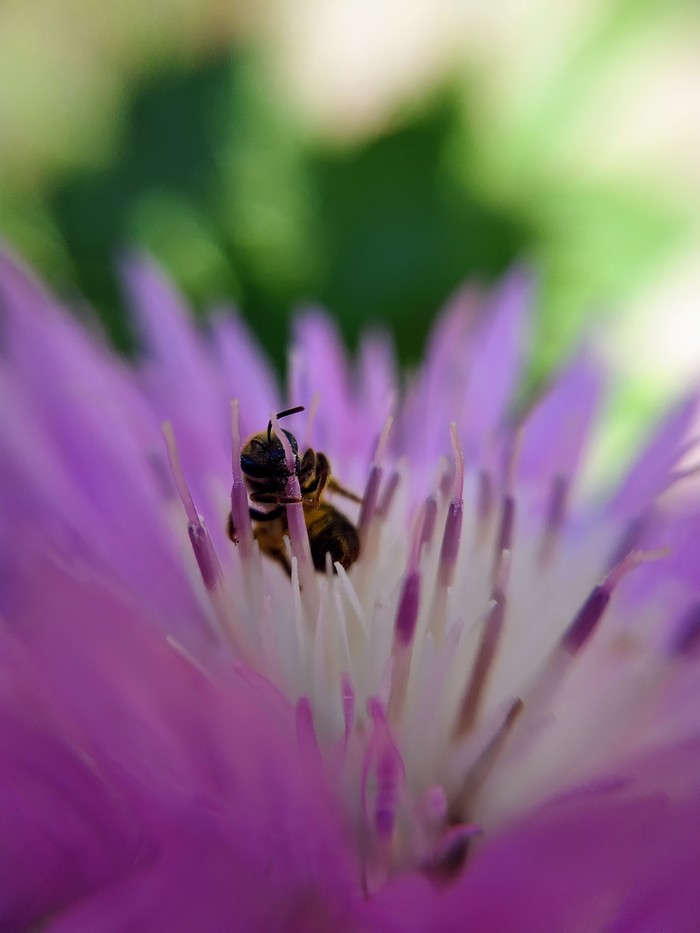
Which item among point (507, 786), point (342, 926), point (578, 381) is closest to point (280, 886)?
point (342, 926)

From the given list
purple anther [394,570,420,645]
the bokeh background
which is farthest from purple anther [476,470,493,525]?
the bokeh background

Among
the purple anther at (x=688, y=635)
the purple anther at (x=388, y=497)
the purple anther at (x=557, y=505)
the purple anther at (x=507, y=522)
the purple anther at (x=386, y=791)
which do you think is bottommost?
the purple anther at (x=386, y=791)

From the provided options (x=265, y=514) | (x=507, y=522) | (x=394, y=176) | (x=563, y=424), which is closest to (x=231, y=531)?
(x=265, y=514)

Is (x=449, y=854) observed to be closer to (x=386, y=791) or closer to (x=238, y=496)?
(x=386, y=791)

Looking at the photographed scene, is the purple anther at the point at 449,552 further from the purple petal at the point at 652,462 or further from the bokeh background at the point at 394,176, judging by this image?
the bokeh background at the point at 394,176

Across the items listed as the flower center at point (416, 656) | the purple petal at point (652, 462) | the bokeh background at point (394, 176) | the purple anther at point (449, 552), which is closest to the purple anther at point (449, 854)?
the flower center at point (416, 656)

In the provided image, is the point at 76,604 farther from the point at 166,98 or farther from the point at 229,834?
the point at 166,98
